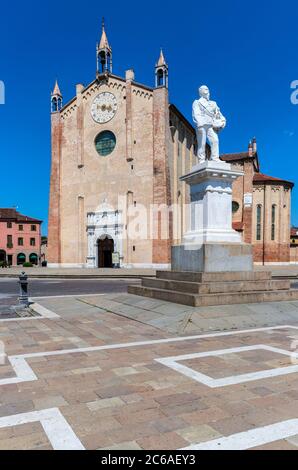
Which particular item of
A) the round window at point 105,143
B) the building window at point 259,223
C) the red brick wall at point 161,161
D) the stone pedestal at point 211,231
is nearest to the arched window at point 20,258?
the round window at point 105,143

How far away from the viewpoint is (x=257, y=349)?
19.4 ft

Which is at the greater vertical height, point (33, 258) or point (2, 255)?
point (2, 255)

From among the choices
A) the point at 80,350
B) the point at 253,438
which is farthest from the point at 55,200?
the point at 253,438

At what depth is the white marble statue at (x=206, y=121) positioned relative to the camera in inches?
455

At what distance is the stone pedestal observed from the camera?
10000 mm

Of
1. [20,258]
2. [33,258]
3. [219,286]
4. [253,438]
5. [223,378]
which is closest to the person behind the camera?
[253,438]

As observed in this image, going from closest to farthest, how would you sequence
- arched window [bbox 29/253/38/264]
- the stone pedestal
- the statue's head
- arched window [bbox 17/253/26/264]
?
the stone pedestal → the statue's head → arched window [bbox 17/253/26/264] → arched window [bbox 29/253/38/264]

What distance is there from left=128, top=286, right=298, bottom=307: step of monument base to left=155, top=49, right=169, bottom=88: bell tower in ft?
97.0

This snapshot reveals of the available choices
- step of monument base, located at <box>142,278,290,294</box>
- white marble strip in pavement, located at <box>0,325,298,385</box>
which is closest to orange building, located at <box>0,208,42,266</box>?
step of monument base, located at <box>142,278,290,294</box>

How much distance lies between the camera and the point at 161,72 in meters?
35.6

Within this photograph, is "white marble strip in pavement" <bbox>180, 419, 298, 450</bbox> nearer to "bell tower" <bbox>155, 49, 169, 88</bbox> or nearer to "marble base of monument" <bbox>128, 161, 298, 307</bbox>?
"marble base of monument" <bbox>128, 161, 298, 307</bbox>

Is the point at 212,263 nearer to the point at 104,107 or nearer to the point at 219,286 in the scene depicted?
the point at 219,286

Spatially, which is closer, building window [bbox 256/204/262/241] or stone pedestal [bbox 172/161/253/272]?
stone pedestal [bbox 172/161/253/272]

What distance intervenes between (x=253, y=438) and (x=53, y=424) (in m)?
1.80
